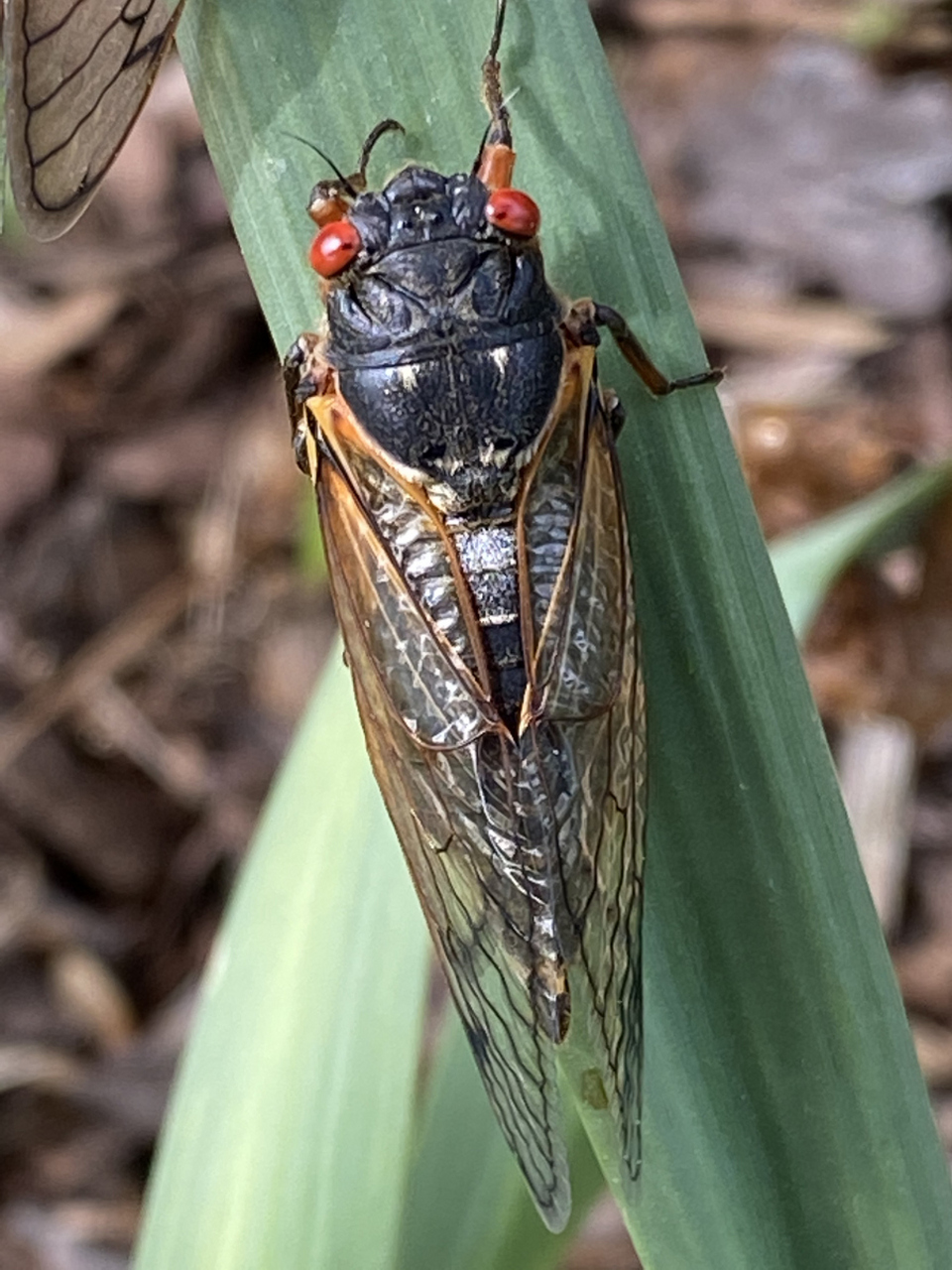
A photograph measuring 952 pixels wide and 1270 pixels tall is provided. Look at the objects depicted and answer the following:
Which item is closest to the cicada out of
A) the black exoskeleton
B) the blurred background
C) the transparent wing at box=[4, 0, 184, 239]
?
the black exoskeleton

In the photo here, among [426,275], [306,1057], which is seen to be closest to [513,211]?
[426,275]

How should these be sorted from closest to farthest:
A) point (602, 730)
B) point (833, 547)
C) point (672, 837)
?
point (672, 837) → point (602, 730) → point (833, 547)

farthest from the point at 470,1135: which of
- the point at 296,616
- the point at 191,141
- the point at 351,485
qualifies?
the point at 191,141

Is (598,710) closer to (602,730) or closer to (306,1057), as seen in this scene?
(602,730)

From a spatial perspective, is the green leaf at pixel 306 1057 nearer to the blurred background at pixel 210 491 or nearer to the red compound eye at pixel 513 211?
the red compound eye at pixel 513 211

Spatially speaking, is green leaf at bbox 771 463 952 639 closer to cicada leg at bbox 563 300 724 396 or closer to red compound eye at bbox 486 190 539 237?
cicada leg at bbox 563 300 724 396

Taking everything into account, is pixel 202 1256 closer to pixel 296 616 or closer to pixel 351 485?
pixel 351 485
